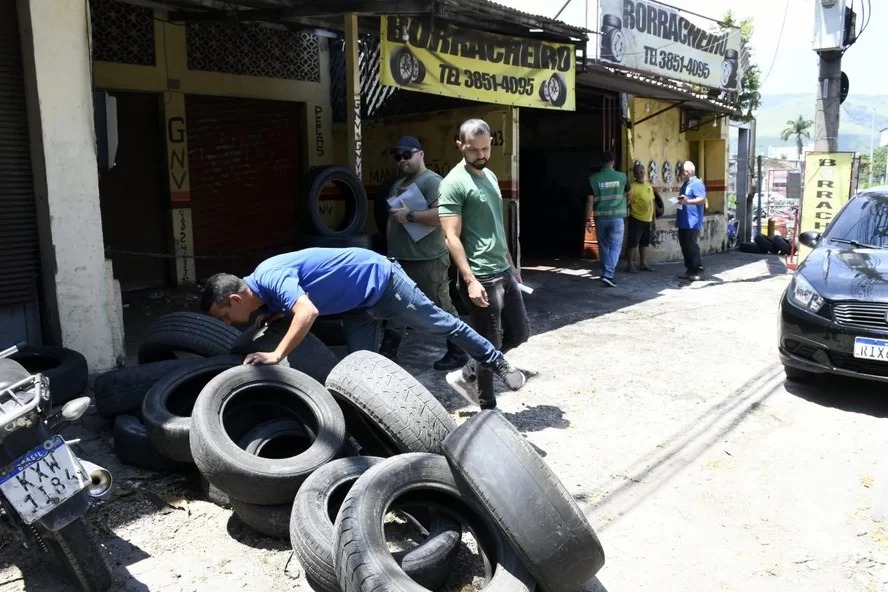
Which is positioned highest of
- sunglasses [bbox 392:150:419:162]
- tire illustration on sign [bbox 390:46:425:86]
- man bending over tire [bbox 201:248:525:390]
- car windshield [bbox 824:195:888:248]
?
tire illustration on sign [bbox 390:46:425:86]

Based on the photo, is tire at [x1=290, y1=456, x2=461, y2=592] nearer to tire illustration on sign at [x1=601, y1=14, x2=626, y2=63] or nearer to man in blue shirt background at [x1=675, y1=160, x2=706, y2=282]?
man in blue shirt background at [x1=675, y1=160, x2=706, y2=282]

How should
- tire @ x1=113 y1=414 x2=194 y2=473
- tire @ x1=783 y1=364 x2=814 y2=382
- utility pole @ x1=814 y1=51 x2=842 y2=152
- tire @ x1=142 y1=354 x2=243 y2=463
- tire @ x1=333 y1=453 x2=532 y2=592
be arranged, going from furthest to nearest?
utility pole @ x1=814 y1=51 x2=842 y2=152
tire @ x1=783 y1=364 x2=814 y2=382
tire @ x1=113 y1=414 x2=194 y2=473
tire @ x1=142 y1=354 x2=243 y2=463
tire @ x1=333 y1=453 x2=532 y2=592

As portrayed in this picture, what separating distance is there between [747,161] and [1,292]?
17.1 metres

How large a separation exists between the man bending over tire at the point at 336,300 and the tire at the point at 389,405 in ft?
1.10

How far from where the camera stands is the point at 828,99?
12.9 m

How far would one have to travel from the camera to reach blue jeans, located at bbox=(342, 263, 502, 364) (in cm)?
444

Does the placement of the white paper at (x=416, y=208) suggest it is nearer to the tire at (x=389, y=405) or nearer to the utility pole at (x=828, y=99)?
the tire at (x=389, y=405)

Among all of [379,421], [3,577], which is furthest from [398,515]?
[3,577]

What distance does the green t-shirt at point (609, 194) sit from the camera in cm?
1141

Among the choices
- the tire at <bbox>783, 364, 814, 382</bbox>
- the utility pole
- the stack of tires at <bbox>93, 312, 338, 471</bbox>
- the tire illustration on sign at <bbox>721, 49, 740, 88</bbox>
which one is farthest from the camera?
the tire illustration on sign at <bbox>721, 49, 740, 88</bbox>

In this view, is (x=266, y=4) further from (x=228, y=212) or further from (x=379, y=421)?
(x=379, y=421)

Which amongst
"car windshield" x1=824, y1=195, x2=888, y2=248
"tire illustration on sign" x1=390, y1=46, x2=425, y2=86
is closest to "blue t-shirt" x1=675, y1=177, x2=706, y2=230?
"car windshield" x1=824, y1=195, x2=888, y2=248

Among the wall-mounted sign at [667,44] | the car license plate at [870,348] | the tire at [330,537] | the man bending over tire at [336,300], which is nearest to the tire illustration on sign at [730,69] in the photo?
the wall-mounted sign at [667,44]

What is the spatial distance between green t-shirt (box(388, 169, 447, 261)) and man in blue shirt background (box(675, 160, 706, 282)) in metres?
6.77
